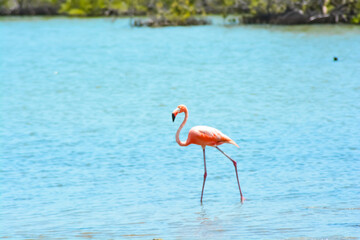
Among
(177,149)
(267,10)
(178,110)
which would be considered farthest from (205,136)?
(267,10)

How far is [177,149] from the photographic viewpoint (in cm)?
1124

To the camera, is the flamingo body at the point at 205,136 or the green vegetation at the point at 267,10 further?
the green vegetation at the point at 267,10

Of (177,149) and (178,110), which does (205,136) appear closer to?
(178,110)

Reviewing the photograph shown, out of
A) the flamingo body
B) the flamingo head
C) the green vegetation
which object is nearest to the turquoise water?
the flamingo body

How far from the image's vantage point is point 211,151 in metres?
11.1

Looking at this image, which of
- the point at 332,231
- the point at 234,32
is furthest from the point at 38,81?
the point at 234,32

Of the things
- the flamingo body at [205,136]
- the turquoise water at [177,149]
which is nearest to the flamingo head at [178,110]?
the flamingo body at [205,136]

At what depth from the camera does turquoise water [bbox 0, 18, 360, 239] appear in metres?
7.20

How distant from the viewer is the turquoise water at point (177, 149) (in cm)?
720

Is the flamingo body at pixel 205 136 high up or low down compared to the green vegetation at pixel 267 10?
up

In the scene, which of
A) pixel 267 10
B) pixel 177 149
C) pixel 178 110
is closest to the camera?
pixel 178 110

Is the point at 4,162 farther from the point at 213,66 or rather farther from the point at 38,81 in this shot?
the point at 213,66

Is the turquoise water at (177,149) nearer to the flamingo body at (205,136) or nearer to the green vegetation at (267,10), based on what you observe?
the flamingo body at (205,136)

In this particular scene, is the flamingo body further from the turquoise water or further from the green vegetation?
the green vegetation
